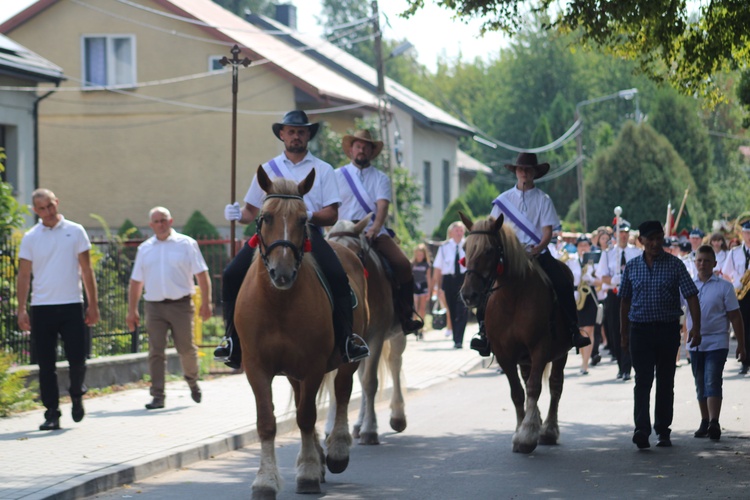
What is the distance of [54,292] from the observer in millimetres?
11586

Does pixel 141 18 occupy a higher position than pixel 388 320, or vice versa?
pixel 141 18

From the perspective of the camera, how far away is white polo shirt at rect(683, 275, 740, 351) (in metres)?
11.4

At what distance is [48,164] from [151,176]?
3309 millimetres

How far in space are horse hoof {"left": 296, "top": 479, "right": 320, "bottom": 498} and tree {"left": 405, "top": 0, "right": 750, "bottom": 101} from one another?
5728 millimetres

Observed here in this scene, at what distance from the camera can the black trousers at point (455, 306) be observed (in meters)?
22.4

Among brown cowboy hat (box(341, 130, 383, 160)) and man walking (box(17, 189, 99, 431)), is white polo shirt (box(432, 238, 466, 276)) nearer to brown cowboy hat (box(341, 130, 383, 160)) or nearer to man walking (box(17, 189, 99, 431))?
brown cowboy hat (box(341, 130, 383, 160))

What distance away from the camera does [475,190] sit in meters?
55.5

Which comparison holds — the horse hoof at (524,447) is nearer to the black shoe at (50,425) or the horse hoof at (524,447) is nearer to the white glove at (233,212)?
the white glove at (233,212)

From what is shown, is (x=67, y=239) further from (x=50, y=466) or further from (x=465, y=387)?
(x=465, y=387)

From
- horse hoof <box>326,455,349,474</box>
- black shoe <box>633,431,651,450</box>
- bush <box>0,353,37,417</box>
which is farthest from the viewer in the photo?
bush <box>0,353,37,417</box>

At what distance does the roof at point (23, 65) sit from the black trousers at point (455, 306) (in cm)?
851

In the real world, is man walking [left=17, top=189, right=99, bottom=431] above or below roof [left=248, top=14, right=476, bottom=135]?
below

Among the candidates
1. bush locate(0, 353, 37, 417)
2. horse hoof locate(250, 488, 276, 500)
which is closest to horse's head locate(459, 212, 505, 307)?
horse hoof locate(250, 488, 276, 500)

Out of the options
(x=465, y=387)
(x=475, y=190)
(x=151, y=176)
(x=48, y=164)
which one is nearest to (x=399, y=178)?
(x=151, y=176)
